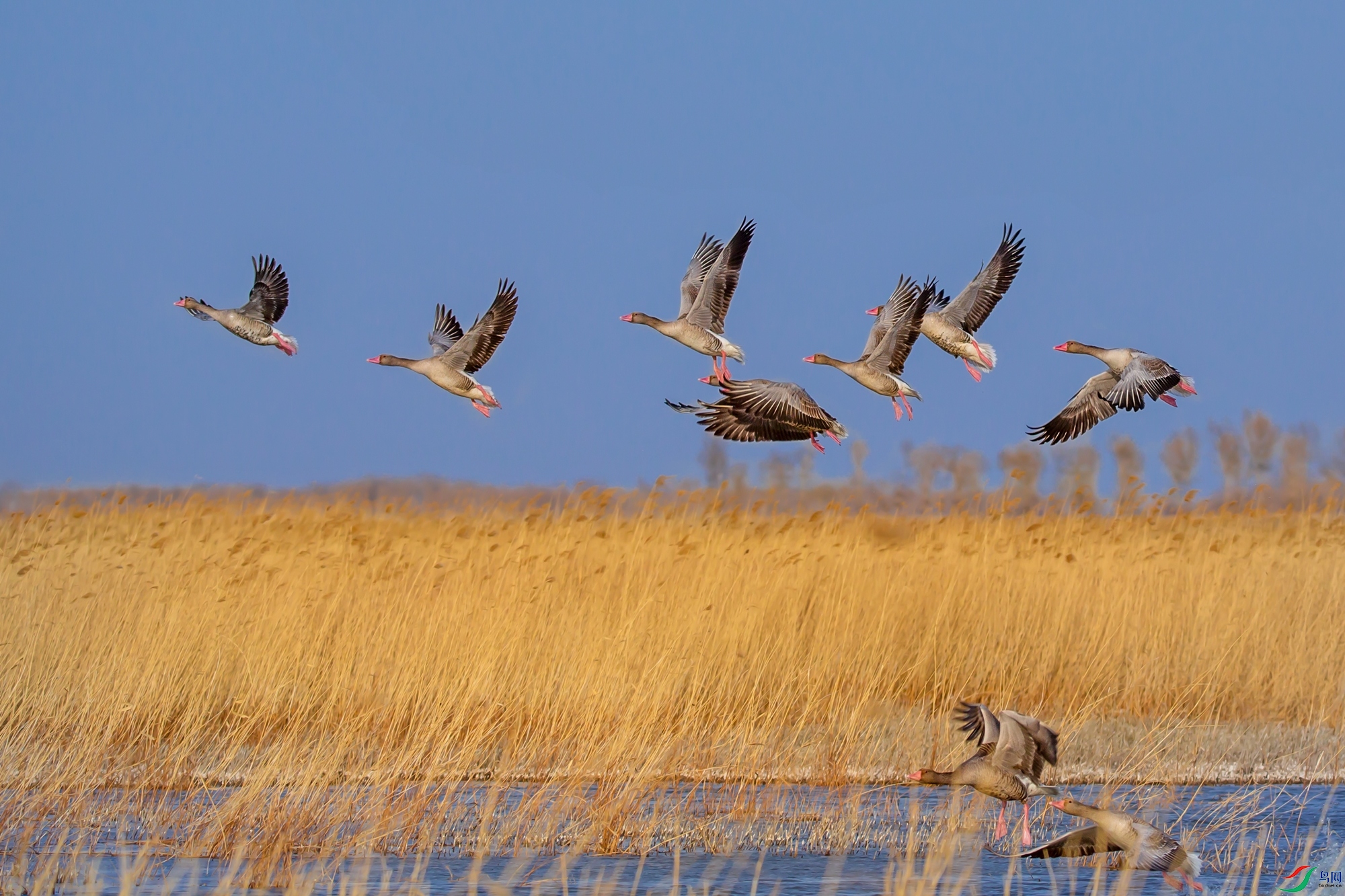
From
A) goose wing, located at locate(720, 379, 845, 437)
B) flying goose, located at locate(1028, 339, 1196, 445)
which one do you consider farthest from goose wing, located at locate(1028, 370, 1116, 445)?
goose wing, located at locate(720, 379, 845, 437)

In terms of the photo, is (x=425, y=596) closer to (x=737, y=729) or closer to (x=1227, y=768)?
(x=737, y=729)

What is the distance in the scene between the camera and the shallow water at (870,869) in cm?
620

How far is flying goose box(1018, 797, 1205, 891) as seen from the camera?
5.97 meters

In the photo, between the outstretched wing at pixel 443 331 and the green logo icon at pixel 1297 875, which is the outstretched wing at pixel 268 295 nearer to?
the outstretched wing at pixel 443 331

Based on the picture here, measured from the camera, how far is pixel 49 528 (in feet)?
42.1

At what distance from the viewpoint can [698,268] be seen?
9906 millimetres

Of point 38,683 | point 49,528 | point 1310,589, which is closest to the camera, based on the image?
point 38,683

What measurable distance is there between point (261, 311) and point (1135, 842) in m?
6.46

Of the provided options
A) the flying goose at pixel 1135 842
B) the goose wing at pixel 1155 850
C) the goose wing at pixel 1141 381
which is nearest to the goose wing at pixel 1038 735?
the flying goose at pixel 1135 842

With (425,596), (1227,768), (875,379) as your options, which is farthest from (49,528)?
(1227,768)

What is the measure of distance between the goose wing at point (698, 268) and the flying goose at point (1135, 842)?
439cm

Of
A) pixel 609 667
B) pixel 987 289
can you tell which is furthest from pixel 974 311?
pixel 609 667

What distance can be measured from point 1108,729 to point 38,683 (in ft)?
22.5

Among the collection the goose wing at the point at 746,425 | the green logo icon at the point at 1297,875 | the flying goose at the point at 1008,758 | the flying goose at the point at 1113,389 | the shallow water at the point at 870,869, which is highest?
the flying goose at the point at 1113,389
